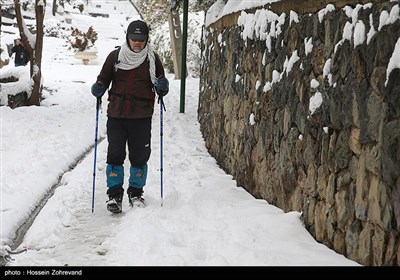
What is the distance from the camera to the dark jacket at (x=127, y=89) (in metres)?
6.05

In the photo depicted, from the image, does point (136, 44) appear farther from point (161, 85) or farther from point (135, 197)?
point (135, 197)

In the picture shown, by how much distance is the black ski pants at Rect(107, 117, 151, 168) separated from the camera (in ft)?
20.1

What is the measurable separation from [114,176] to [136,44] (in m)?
1.41

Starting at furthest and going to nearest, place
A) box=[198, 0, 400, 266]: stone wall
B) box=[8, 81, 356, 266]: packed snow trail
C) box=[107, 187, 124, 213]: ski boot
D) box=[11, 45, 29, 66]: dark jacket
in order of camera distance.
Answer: box=[11, 45, 29, 66]: dark jacket → box=[107, 187, 124, 213]: ski boot → box=[8, 81, 356, 266]: packed snow trail → box=[198, 0, 400, 266]: stone wall

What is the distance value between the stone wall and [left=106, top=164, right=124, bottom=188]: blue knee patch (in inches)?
57.2

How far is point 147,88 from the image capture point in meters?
6.16

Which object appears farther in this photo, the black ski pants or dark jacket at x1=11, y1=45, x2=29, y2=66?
dark jacket at x1=11, y1=45, x2=29, y2=66

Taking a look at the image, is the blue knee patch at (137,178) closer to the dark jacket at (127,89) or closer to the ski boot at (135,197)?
the ski boot at (135,197)

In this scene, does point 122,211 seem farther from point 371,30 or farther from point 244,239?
point 371,30

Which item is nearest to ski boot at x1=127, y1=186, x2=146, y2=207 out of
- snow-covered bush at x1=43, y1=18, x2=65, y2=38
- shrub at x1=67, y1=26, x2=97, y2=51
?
shrub at x1=67, y1=26, x2=97, y2=51

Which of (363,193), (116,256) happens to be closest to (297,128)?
(363,193)

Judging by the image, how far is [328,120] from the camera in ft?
14.0

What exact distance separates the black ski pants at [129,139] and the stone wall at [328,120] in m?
1.20

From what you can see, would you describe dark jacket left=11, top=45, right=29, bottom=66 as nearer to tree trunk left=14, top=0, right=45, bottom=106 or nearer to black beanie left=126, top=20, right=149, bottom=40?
tree trunk left=14, top=0, right=45, bottom=106
